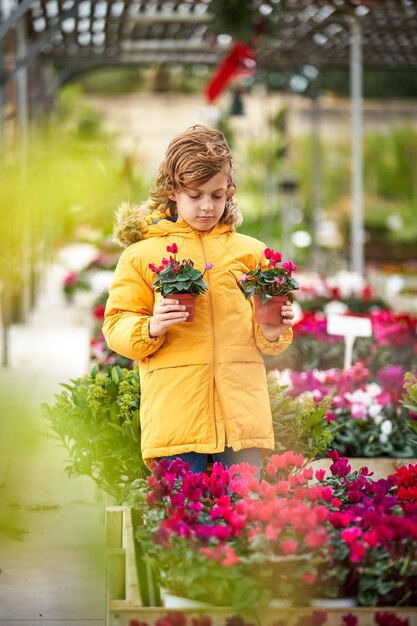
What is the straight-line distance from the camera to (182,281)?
270 cm

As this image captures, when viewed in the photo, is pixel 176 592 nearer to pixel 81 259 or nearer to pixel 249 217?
pixel 81 259

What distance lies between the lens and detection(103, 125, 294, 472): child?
2.83 m

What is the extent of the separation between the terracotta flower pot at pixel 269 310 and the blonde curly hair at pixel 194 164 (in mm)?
271

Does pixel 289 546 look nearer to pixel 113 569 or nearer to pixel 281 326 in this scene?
pixel 113 569

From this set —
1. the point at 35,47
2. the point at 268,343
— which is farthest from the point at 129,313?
the point at 35,47

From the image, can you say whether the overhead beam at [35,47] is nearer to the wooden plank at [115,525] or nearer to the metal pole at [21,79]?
the metal pole at [21,79]

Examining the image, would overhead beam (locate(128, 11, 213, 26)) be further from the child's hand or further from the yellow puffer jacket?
the child's hand

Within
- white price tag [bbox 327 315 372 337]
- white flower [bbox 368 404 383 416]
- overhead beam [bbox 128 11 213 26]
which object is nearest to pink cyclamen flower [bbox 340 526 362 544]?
white flower [bbox 368 404 383 416]

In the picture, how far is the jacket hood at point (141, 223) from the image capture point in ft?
9.75

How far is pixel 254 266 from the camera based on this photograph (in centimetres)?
302

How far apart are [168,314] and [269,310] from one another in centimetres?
26

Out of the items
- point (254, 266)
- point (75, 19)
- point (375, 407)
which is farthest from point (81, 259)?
point (254, 266)

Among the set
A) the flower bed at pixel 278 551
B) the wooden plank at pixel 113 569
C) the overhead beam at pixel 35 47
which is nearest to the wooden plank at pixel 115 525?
the wooden plank at pixel 113 569

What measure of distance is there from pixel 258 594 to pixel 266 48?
12258 millimetres
